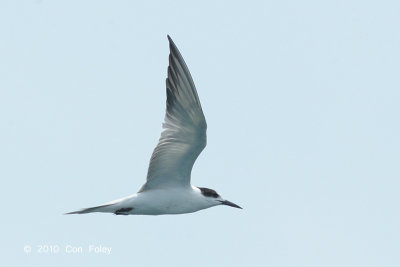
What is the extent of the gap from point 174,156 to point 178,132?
1.43ft

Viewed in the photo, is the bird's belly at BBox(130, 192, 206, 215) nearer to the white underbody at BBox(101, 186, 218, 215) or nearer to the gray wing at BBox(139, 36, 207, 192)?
the white underbody at BBox(101, 186, 218, 215)

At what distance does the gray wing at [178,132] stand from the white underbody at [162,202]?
0.18m

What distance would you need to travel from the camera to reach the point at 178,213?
15266 mm

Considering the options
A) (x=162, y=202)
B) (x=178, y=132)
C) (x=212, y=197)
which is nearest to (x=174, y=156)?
(x=178, y=132)

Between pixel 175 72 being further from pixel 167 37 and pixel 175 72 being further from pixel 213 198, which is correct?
pixel 213 198

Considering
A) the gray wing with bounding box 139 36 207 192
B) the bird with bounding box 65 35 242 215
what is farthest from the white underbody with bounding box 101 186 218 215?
the gray wing with bounding box 139 36 207 192

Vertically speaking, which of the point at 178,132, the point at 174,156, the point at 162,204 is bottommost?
the point at 162,204

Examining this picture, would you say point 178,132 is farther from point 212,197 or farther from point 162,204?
point 212,197

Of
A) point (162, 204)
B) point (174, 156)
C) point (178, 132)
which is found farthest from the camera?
point (162, 204)

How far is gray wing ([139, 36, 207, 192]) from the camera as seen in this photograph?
14.3 meters

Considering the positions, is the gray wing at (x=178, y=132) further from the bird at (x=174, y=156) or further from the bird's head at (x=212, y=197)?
the bird's head at (x=212, y=197)

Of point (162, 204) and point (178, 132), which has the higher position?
point (178, 132)

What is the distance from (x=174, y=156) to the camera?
14750mm

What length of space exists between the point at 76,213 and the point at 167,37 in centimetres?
325
